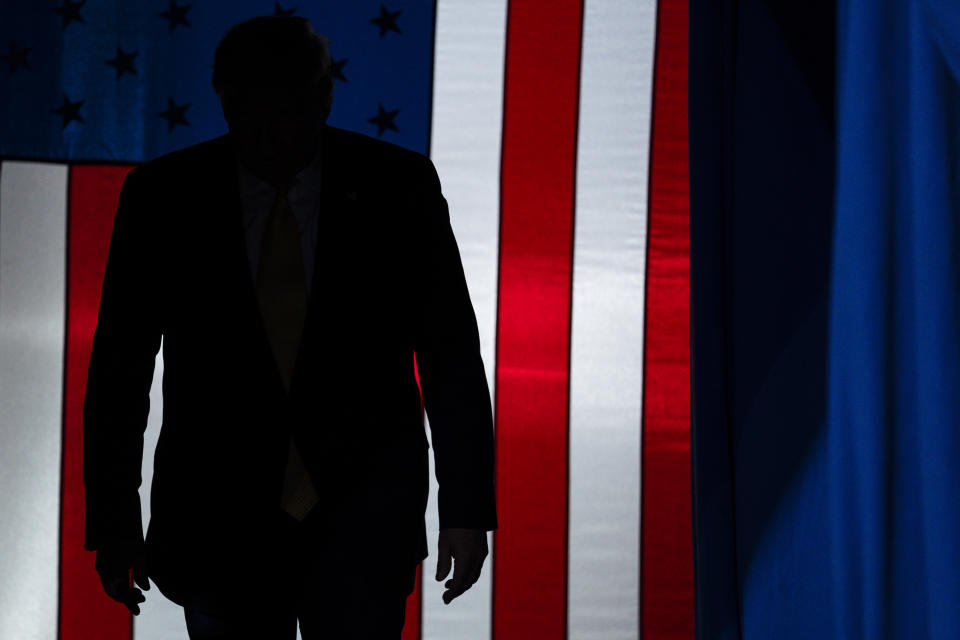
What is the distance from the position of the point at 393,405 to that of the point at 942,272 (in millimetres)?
615

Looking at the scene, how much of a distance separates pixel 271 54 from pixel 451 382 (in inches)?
17.0

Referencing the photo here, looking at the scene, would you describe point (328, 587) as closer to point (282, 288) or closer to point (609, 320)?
point (282, 288)

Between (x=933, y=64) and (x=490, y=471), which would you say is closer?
(x=933, y=64)

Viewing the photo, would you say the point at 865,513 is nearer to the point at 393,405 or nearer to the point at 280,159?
the point at 393,405

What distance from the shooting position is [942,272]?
1060mm

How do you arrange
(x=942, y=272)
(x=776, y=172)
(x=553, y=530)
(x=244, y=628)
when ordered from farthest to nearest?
(x=553, y=530), (x=776, y=172), (x=244, y=628), (x=942, y=272)

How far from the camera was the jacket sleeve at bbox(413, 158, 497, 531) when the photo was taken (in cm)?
121

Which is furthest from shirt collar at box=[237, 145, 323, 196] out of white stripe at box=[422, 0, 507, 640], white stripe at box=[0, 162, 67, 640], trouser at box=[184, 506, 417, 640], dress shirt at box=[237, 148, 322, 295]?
white stripe at box=[0, 162, 67, 640]

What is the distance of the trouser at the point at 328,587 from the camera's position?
115 centimetres

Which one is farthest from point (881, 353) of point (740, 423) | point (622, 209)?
point (622, 209)

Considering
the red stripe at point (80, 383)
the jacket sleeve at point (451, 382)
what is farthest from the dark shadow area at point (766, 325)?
the red stripe at point (80, 383)

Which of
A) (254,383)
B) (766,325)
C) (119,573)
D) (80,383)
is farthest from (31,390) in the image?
(766,325)

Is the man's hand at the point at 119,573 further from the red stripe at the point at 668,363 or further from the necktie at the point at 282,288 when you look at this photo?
the red stripe at the point at 668,363

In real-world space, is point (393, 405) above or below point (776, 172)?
below
